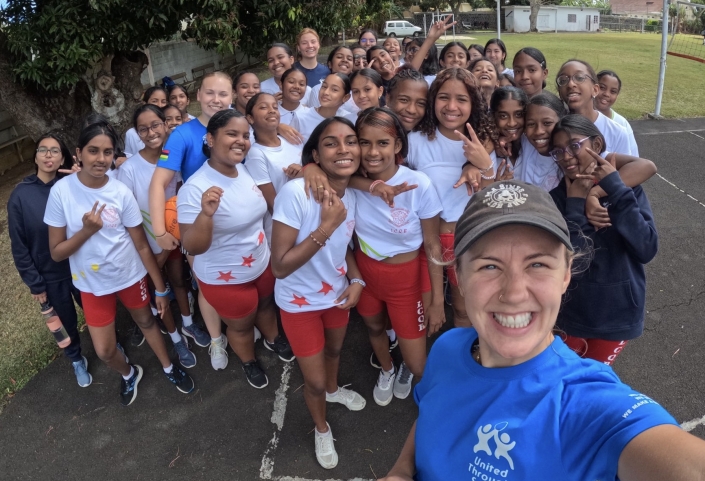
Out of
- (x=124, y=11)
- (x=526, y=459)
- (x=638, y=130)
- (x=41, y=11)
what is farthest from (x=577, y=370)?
(x=638, y=130)

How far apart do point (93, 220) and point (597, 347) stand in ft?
10.3

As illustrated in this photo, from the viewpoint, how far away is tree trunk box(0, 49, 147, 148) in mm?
6320

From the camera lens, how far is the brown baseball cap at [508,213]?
1.16 metres

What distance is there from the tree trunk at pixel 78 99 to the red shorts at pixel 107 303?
15.6 feet

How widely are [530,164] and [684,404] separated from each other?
6.69 ft

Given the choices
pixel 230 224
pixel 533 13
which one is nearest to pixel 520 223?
pixel 230 224

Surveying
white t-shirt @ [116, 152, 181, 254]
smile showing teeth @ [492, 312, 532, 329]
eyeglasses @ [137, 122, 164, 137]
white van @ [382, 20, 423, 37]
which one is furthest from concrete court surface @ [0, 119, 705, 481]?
white van @ [382, 20, 423, 37]

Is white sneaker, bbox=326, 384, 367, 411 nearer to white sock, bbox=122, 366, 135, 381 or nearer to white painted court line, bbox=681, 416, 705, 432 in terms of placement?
white sock, bbox=122, 366, 135, 381

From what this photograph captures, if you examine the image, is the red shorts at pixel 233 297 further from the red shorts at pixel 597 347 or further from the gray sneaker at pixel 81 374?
the red shorts at pixel 597 347

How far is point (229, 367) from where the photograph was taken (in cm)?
384

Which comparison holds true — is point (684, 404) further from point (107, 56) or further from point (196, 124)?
point (107, 56)

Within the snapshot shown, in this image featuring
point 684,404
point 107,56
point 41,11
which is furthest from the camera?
point 107,56

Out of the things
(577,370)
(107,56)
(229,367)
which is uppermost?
(107,56)

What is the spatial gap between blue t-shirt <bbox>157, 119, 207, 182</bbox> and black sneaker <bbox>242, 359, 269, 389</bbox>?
5.14 feet
